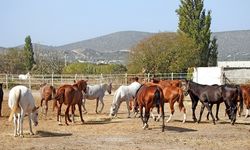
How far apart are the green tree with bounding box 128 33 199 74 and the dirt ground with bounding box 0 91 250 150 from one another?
34.9 meters

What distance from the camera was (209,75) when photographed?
1607 inches

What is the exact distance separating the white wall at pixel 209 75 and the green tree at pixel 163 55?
1179cm

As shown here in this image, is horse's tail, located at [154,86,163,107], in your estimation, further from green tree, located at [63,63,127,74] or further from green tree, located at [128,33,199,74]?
green tree, located at [63,63,127,74]

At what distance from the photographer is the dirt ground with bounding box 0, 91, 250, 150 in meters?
12.7

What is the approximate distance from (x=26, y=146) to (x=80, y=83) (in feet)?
22.5

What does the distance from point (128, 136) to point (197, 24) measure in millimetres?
47510

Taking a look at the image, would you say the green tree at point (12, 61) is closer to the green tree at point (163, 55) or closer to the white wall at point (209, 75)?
the green tree at point (163, 55)

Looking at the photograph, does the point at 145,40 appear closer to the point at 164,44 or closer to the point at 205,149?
the point at 164,44

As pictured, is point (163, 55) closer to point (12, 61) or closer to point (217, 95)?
point (12, 61)

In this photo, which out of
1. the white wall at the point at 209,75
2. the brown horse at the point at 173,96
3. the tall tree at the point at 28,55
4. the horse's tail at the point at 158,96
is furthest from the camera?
the tall tree at the point at 28,55

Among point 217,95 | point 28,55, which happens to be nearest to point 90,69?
point 28,55

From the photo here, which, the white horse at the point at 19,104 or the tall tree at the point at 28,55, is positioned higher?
the tall tree at the point at 28,55

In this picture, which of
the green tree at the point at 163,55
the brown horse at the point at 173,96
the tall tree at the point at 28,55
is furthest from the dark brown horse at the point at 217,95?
the tall tree at the point at 28,55

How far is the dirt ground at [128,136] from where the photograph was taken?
1267 centimetres
